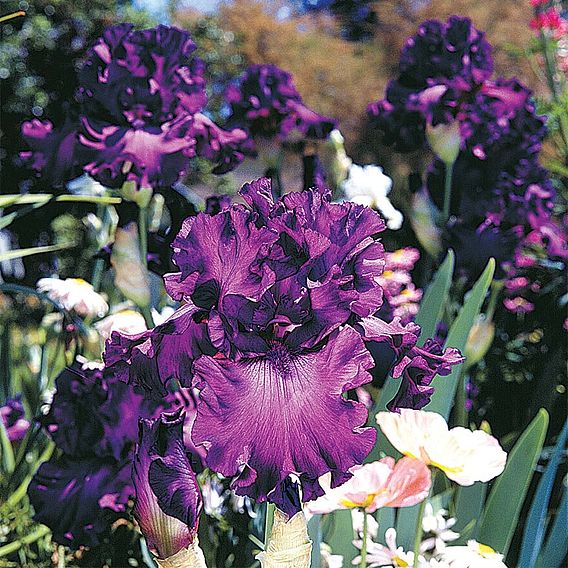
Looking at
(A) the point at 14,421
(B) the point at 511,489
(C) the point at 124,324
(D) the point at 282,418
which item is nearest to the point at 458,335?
(B) the point at 511,489

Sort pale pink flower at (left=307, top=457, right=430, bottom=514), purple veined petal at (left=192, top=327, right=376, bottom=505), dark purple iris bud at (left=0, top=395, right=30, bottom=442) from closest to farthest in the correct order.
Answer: purple veined petal at (left=192, top=327, right=376, bottom=505), pale pink flower at (left=307, top=457, right=430, bottom=514), dark purple iris bud at (left=0, top=395, right=30, bottom=442)

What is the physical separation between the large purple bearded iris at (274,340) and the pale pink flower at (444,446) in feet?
0.59

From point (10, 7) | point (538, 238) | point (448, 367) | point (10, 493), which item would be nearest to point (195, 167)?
Result: point (10, 7)

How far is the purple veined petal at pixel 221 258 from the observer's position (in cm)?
51

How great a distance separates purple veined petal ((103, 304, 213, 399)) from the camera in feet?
1.77

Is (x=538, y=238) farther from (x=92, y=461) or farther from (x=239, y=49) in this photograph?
(x=239, y=49)

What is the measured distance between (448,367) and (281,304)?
146mm

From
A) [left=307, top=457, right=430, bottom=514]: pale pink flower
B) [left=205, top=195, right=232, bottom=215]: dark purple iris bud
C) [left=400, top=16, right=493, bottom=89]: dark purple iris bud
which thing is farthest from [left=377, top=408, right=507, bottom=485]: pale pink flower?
[left=400, top=16, right=493, bottom=89]: dark purple iris bud

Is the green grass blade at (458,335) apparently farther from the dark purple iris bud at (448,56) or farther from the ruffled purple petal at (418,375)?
the dark purple iris bud at (448,56)

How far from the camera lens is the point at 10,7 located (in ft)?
17.0

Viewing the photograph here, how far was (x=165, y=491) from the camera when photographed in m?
0.53

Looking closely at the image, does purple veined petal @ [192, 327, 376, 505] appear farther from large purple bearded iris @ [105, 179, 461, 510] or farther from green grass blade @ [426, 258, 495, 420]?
green grass blade @ [426, 258, 495, 420]

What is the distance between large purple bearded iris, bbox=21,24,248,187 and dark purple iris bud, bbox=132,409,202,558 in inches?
17.3

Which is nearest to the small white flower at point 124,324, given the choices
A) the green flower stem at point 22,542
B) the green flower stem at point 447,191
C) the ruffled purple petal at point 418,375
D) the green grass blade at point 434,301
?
the green flower stem at point 22,542
